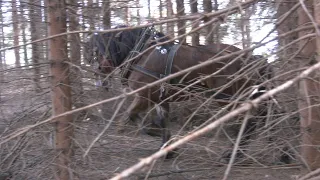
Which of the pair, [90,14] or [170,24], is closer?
[170,24]

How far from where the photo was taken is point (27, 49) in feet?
14.6

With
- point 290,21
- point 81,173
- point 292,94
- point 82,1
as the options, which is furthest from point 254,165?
point 82,1

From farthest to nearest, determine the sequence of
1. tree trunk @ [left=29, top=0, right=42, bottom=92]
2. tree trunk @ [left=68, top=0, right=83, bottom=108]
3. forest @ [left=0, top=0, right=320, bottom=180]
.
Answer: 1. tree trunk @ [left=29, top=0, right=42, bottom=92]
2. tree trunk @ [left=68, top=0, right=83, bottom=108]
3. forest @ [left=0, top=0, right=320, bottom=180]

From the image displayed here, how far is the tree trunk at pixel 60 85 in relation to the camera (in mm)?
4109

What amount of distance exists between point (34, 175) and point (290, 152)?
96.6 inches

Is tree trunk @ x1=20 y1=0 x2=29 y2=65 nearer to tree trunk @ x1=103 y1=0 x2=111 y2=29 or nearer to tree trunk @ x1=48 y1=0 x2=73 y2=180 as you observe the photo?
tree trunk @ x1=48 y1=0 x2=73 y2=180

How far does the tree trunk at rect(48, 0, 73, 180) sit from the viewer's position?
4.11 m

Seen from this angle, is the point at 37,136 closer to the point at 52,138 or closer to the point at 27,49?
the point at 52,138

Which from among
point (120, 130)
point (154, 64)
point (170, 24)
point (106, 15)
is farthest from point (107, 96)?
point (154, 64)

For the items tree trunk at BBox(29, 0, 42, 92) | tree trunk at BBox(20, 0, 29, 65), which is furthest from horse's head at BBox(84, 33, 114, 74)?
tree trunk at BBox(20, 0, 29, 65)

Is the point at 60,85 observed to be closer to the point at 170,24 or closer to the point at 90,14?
the point at 90,14

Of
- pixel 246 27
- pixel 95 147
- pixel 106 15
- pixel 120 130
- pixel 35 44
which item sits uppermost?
pixel 106 15

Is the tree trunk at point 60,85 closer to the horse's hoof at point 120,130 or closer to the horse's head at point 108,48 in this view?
the horse's head at point 108,48

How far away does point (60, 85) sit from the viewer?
13.7ft
